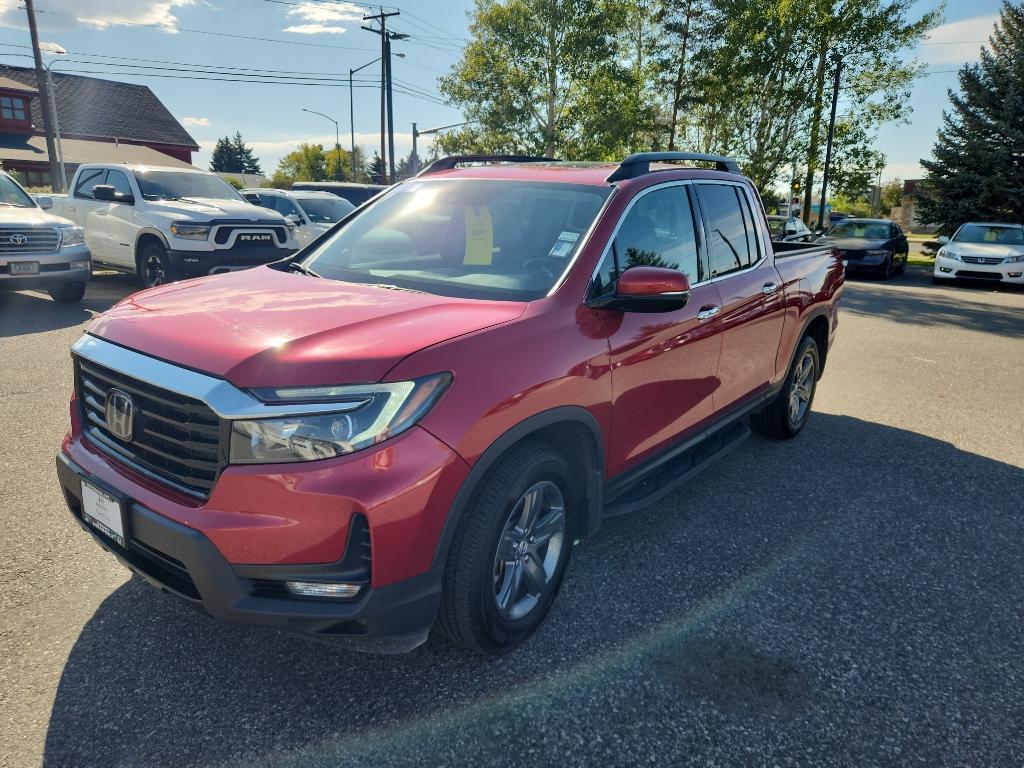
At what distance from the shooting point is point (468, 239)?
3412mm

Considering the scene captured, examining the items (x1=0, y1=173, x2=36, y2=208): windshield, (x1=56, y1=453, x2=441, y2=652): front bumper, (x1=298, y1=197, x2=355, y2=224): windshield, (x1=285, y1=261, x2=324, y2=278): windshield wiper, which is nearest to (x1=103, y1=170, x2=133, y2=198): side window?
(x1=0, y1=173, x2=36, y2=208): windshield

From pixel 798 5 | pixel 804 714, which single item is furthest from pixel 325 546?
pixel 798 5

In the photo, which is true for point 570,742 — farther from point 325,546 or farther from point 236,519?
point 236,519

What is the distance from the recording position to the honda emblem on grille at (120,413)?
8.00 feet

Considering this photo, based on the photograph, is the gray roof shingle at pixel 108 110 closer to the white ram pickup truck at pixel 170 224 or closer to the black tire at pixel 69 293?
the white ram pickup truck at pixel 170 224

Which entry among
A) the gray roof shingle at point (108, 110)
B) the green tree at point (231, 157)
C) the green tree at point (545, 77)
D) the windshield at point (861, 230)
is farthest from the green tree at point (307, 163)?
the windshield at point (861, 230)

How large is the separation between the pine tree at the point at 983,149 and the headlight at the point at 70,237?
1152 inches

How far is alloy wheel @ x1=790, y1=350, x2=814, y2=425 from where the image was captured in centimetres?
540

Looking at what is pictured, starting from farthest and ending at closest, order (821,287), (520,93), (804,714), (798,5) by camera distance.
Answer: (520,93), (798,5), (821,287), (804,714)

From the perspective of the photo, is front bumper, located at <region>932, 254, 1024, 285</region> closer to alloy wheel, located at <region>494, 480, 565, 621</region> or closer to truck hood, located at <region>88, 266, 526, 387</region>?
alloy wheel, located at <region>494, 480, 565, 621</region>

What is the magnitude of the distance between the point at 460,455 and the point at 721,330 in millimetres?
2097

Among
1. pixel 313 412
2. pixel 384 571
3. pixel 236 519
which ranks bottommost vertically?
pixel 384 571

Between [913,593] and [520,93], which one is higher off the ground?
[520,93]

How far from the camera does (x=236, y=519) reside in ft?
7.04
